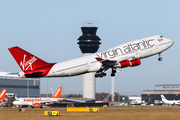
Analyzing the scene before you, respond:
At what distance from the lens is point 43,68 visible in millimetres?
74375

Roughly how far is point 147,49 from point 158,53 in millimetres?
4330

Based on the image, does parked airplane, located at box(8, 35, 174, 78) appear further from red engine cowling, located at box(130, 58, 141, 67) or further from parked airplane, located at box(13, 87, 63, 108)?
parked airplane, located at box(13, 87, 63, 108)

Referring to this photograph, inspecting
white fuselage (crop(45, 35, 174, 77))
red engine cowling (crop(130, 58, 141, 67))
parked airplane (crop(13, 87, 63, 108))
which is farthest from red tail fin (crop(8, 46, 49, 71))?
parked airplane (crop(13, 87, 63, 108))

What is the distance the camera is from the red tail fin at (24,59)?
73.0 meters

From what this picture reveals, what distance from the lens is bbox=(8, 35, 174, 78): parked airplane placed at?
241 ft

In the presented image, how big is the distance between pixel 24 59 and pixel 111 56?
18.6 meters

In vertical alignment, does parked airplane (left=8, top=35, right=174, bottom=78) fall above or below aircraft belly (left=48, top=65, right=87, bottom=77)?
above

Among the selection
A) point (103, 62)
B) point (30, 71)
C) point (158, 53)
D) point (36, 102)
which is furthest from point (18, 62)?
point (36, 102)

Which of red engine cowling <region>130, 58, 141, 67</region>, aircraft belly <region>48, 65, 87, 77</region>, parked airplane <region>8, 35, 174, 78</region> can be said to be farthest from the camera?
red engine cowling <region>130, 58, 141, 67</region>

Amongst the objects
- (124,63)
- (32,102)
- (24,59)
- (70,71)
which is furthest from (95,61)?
(32,102)

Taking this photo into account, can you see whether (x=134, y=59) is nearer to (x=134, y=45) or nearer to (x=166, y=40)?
(x=134, y=45)

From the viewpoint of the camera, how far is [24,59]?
242ft

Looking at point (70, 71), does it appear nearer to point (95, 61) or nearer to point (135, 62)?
point (95, 61)

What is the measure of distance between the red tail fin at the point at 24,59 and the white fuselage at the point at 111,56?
145 inches
